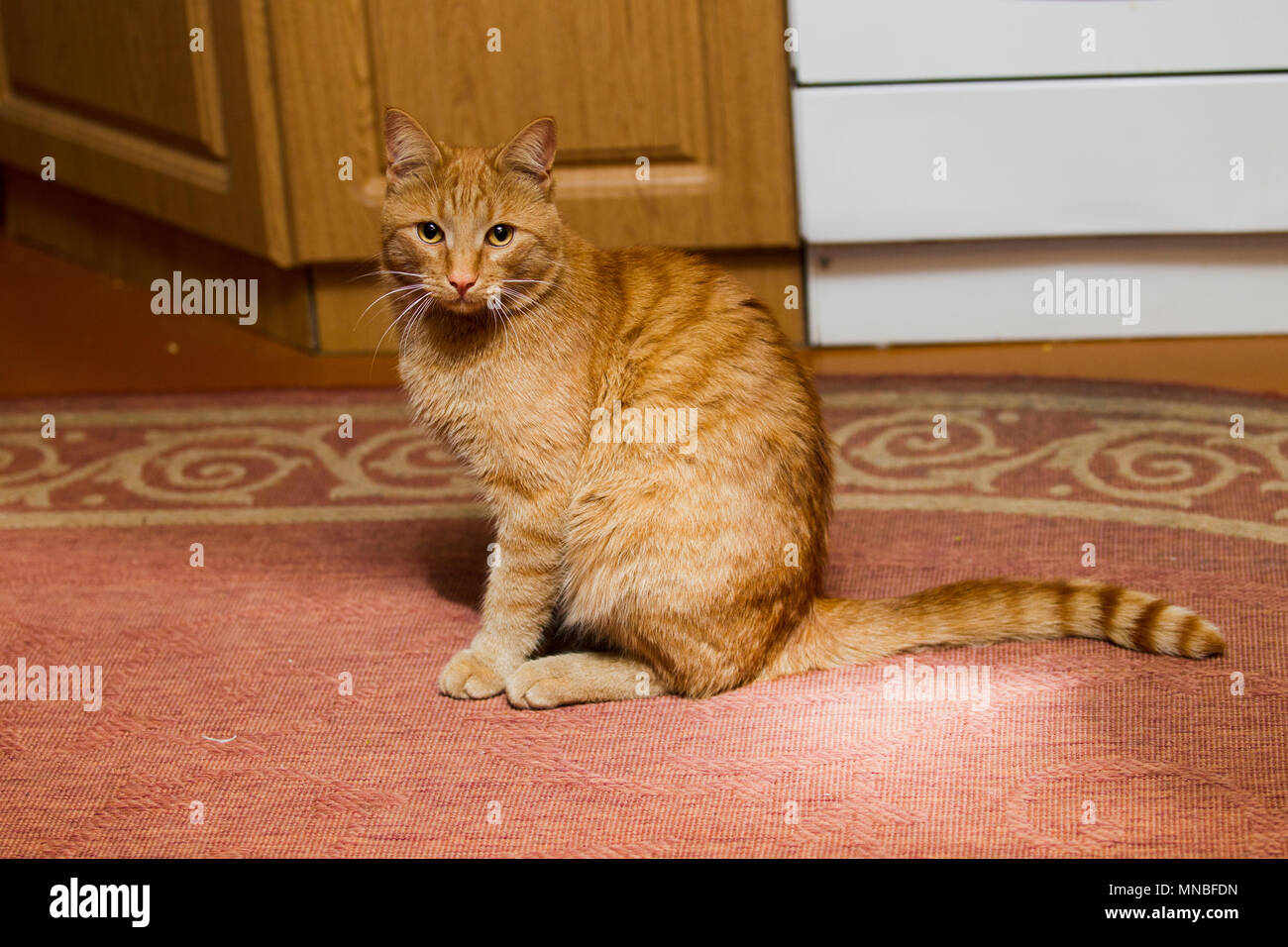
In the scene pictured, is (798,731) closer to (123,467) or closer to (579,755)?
(579,755)

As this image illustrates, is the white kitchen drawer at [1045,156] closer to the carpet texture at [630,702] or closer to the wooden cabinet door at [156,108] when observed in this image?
the carpet texture at [630,702]

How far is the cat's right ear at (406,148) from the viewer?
166cm

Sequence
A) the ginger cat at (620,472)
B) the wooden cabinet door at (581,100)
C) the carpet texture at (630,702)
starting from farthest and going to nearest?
1. the wooden cabinet door at (581,100)
2. the ginger cat at (620,472)
3. the carpet texture at (630,702)

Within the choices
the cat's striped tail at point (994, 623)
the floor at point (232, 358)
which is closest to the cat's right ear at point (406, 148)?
the cat's striped tail at point (994, 623)

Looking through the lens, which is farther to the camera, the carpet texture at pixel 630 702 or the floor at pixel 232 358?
the floor at pixel 232 358

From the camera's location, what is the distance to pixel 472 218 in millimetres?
1637

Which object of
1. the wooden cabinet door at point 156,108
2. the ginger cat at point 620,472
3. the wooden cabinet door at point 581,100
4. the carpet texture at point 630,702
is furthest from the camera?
the wooden cabinet door at point 156,108

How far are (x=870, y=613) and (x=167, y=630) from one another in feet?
2.84

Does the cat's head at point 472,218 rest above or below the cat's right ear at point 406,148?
below

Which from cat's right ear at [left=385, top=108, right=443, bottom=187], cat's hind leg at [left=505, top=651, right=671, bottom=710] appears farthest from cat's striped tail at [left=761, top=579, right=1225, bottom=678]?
cat's right ear at [left=385, top=108, right=443, bottom=187]

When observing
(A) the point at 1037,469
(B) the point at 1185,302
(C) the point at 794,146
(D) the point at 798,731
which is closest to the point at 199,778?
(D) the point at 798,731

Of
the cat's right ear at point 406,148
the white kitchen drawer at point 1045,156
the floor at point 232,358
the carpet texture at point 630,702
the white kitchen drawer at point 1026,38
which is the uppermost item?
the white kitchen drawer at point 1026,38
